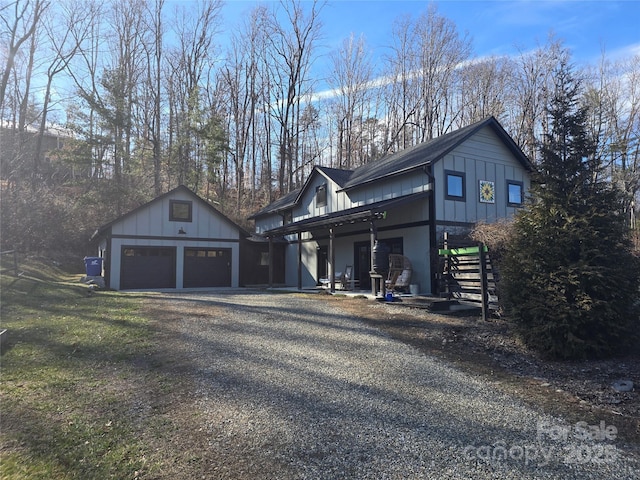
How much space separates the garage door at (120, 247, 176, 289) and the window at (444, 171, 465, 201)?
40.6ft

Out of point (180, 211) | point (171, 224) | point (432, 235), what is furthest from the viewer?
point (180, 211)

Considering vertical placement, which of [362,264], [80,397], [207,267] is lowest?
[80,397]

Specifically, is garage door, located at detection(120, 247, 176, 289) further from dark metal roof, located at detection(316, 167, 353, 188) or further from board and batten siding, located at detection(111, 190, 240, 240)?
dark metal roof, located at detection(316, 167, 353, 188)

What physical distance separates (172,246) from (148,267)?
139 cm

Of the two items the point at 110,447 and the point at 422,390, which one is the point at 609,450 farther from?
the point at 110,447

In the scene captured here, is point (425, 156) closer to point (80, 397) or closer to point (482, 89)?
point (80, 397)

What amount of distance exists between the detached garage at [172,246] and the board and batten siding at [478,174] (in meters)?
10.5

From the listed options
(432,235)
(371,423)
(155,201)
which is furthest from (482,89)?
(371,423)

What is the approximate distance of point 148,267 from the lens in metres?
18.6

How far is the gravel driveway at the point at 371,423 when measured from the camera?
3.07 metres

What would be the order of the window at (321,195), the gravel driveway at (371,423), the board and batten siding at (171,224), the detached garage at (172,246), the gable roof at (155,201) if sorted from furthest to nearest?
the window at (321,195) < the board and batten siding at (171,224) < the detached garage at (172,246) < the gable roof at (155,201) < the gravel driveway at (371,423)

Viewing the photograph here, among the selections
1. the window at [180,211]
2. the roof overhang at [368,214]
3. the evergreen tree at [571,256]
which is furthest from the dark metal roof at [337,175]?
the evergreen tree at [571,256]

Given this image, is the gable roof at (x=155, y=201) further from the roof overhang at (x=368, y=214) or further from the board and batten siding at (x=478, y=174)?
the board and batten siding at (x=478, y=174)

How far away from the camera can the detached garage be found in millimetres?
18016
